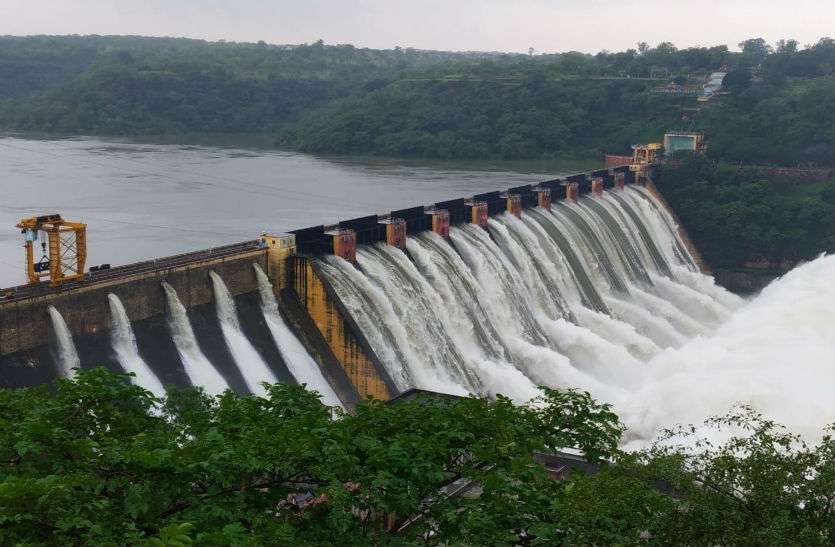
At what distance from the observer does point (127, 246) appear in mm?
30031

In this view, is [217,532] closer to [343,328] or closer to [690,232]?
[343,328]

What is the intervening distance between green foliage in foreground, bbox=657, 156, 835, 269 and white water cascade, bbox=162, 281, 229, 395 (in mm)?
29317

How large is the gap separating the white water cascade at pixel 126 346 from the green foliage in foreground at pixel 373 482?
7.32 meters

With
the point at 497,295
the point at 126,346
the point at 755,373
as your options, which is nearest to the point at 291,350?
the point at 126,346

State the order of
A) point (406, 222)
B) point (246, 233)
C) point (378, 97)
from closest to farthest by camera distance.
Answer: point (406, 222) < point (246, 233) < point (378, 97)

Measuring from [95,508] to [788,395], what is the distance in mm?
17134

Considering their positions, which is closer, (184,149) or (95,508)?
(95,508)

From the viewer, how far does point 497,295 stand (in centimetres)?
2670

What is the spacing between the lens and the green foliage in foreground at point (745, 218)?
43938 mm

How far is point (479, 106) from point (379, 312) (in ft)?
135

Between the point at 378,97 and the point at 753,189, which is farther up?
the point at 378,97

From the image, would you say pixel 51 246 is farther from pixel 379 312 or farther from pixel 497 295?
pixel 497 295

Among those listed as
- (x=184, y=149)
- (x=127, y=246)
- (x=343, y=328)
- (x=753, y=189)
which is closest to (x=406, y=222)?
(x=343, y=328)

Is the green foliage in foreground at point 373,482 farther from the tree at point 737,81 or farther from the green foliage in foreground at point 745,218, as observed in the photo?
the tree at point 737,81
